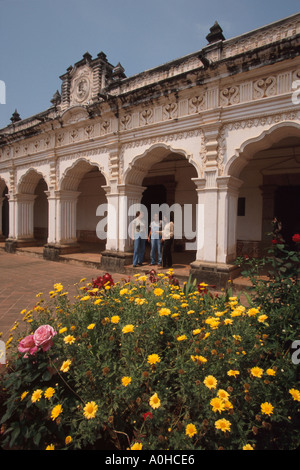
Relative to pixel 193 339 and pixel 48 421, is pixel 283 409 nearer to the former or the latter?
pixel 193 339

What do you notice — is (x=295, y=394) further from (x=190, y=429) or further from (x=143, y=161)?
(x=143, y=161)

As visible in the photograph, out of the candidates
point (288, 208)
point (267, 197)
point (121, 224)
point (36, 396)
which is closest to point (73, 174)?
point (121, 224)

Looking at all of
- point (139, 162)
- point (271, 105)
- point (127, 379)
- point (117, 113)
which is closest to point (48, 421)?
point (127, 379)

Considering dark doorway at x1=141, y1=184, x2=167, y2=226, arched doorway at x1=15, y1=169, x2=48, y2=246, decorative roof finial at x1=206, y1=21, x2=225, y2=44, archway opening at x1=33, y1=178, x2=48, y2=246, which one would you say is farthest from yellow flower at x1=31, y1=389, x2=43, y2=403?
archway opening at x1=33, y1=178, x2=48, y2=246

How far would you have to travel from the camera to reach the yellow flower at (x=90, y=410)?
149cm

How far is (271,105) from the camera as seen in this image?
5.20 metres

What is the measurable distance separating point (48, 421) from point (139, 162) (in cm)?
676

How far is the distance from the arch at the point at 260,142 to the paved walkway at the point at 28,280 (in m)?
3.98

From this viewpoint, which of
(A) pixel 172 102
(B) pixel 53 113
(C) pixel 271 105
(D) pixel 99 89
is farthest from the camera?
(B) pixel 53 113

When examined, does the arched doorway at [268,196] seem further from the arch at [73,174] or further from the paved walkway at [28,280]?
the arch at [73,174]

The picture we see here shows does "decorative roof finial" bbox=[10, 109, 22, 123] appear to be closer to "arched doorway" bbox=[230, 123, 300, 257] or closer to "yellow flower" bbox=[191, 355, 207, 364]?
"arched doorway" bbox=[230, 123, 300, 257]

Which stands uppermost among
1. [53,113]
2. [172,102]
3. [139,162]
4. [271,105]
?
[53,113]

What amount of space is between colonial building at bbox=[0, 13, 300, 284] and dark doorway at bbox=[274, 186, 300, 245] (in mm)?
33
